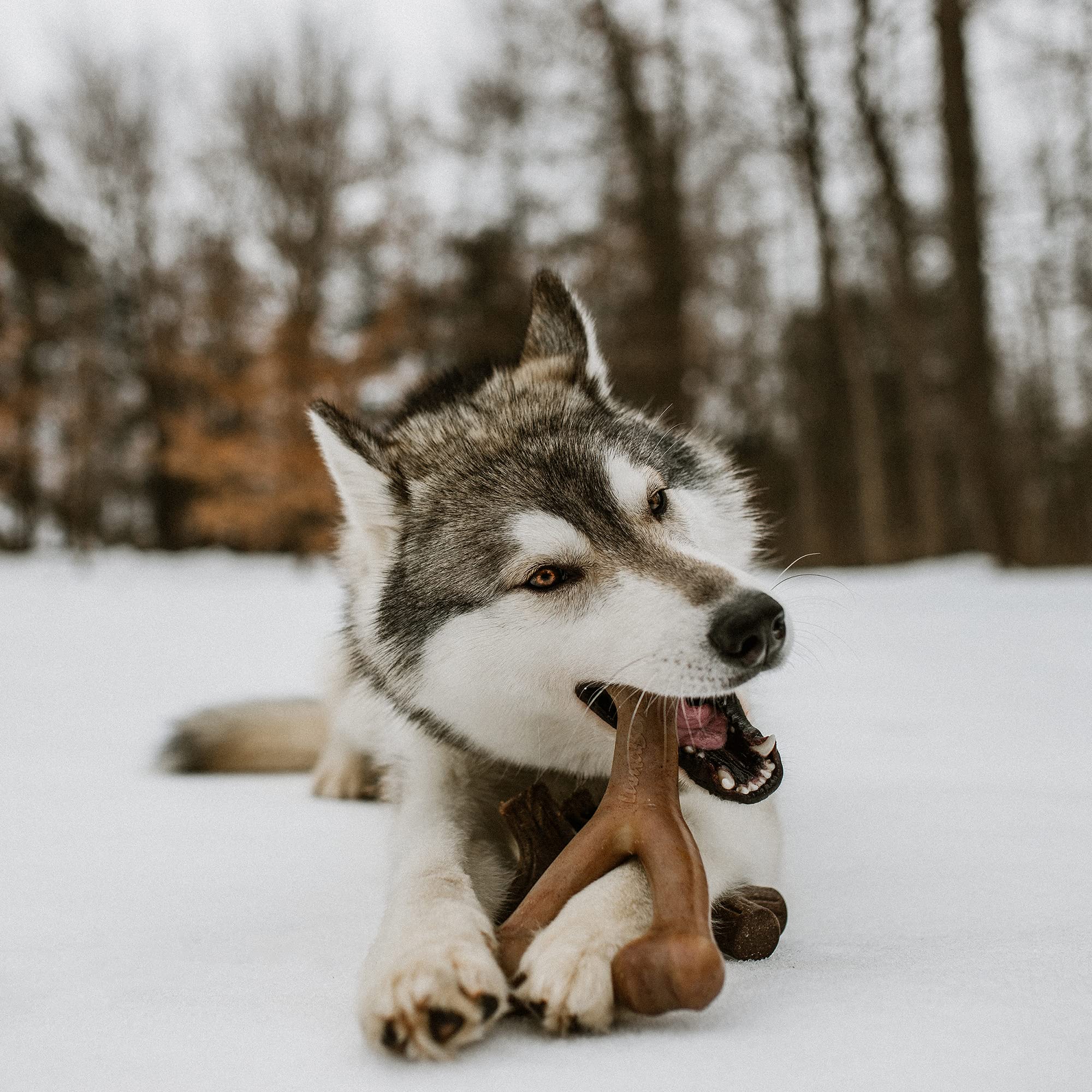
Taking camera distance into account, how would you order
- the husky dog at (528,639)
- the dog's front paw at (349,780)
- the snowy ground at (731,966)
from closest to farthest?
the snowy ground at (731,966)
the husky dog at (528,639)
the dog's front paw at (349,780)

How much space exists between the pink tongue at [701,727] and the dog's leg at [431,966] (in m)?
0.54

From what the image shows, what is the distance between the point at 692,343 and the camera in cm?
1513

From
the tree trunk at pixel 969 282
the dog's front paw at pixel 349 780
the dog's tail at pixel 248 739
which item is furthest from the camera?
the tree trunk at pixel 969 282

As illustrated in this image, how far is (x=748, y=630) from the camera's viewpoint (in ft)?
5.74

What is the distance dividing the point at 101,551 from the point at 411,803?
19.8m

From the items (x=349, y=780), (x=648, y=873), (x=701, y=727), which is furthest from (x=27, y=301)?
(x=648, y=873)

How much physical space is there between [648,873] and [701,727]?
454 mm

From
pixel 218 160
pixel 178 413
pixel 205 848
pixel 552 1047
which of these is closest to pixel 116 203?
pixel 218 160

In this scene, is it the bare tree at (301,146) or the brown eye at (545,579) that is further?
the bare tree at (301,146)

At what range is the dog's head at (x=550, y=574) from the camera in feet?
6.10

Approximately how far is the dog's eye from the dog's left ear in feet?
3.51

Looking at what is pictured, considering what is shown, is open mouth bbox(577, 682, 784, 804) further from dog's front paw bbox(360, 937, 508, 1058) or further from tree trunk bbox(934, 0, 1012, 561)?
tree trunk bbox(934, 0, 1012, 561)

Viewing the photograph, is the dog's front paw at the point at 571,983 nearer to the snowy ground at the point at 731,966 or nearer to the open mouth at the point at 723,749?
the snowy ground at the point at 731,966

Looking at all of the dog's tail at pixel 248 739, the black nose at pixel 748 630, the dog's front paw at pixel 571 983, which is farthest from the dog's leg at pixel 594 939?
the dog's tail at pixel 248 739
